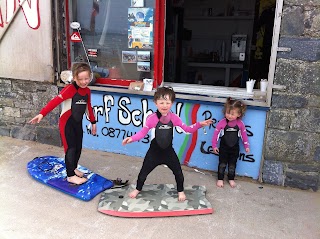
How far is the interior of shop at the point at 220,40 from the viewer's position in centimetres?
632

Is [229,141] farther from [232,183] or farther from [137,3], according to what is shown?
[137,3]

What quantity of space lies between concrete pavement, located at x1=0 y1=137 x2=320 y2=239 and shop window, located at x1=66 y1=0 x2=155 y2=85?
1340 mm

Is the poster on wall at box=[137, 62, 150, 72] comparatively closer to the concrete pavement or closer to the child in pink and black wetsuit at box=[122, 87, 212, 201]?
the child in pink and black wetsuit at box=[122, 87, 212, 201]

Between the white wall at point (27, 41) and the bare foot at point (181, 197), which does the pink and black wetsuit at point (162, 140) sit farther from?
the white wall at point (27, 41)

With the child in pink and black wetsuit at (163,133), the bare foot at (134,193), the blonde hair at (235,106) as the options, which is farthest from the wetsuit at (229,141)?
the bare foot at (134,193)

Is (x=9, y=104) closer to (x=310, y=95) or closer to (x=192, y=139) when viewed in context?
(x=192, y=139)

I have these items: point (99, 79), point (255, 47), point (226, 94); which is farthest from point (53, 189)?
point (255, 47)

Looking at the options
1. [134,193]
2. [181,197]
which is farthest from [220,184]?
[134,193]

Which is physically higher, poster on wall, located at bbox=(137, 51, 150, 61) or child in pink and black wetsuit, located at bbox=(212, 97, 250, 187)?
poster on wall, located at bbox=(137, 51, 150, 61)

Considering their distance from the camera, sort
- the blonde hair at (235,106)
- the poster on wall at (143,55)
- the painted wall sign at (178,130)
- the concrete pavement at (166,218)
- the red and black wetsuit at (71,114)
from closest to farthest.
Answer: the concrete pavement at (166,218) → the red and black wetsuit at (71,114) → the blonde hair at (235,106) → the painted wall sign at (178,130) → the poster on wall at (143,55)

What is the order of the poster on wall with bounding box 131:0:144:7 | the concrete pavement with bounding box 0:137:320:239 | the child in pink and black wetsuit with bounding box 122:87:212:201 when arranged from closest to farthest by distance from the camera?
the concrete pavement with bounding box 0:137:320:239, the child in pink and black wetsuit with bounding box 122:87:212:201, the poster on wall with bounding box 131:0:144:7

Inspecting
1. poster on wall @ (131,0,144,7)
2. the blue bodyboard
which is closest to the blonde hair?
Answer: the blue bodyboard

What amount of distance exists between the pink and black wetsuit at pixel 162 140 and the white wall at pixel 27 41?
195 centimetres

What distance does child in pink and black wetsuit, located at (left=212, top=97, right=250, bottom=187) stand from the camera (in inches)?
135
